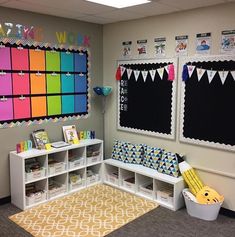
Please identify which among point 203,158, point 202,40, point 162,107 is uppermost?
point 202,40

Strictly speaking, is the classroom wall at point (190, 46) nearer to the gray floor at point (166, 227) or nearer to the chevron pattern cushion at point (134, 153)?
the chevron pattern cushion at point (134, 153)

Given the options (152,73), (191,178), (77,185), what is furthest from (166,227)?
(152,73)

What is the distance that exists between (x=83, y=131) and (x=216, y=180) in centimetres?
197

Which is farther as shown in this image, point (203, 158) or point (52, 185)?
point (52, 185)

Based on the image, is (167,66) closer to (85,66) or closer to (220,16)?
(220,16)

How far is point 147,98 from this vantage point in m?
3.99

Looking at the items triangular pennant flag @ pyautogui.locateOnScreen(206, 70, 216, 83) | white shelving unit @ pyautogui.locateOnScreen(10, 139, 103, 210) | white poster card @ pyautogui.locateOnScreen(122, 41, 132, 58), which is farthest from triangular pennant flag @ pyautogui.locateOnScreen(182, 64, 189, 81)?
white shelving unit @ pyautogui.locateOnScreen(10, 139, 103, 210)

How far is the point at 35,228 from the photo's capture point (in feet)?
9.95

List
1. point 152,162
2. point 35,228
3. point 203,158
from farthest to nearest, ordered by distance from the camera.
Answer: point 152,162
point 203,158
point 35,228

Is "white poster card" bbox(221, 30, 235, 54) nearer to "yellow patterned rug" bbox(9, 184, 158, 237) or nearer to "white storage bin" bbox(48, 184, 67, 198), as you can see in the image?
"yellow patterned rug" bbox(9, 184, 158, 237)

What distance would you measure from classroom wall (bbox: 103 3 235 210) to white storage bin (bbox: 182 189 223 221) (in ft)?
0.78

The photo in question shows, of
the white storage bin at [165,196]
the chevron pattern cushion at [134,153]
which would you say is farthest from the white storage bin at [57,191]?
the white storage bin at [165,196]

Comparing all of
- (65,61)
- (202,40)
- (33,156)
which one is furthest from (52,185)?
(202,40)

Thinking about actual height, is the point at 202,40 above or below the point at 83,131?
above
